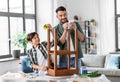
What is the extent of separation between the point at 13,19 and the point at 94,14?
2.15m

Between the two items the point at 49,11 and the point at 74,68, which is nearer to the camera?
the point at 74,68

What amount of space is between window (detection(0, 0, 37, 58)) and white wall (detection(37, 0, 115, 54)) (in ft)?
0.78

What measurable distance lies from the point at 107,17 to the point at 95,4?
1.57 feet

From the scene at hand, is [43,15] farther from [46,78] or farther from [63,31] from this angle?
[46,78]

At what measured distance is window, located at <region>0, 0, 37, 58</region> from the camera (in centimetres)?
561

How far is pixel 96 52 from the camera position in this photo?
6.88 metres

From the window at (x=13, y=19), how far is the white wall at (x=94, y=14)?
0.24 meters

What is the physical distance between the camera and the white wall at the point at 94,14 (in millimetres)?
6535

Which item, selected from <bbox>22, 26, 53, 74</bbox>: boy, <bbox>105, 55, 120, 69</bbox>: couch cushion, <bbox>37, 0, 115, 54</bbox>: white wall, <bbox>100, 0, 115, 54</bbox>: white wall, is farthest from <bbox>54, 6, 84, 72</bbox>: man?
<bbox>100, 0, 115, 54</bbox>: white wall

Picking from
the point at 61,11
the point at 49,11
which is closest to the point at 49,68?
the point at 61,11

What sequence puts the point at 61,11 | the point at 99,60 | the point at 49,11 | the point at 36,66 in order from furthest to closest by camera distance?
the point at 49,11 → the point at 99,60 → the point at 36,66 → the point at 61,11

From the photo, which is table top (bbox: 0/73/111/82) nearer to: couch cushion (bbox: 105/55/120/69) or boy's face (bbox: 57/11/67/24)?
boy's face (bbox: 57/11/67/24)

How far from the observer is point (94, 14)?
6809 millimetres

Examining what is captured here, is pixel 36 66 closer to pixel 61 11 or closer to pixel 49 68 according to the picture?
pixel 49 68
